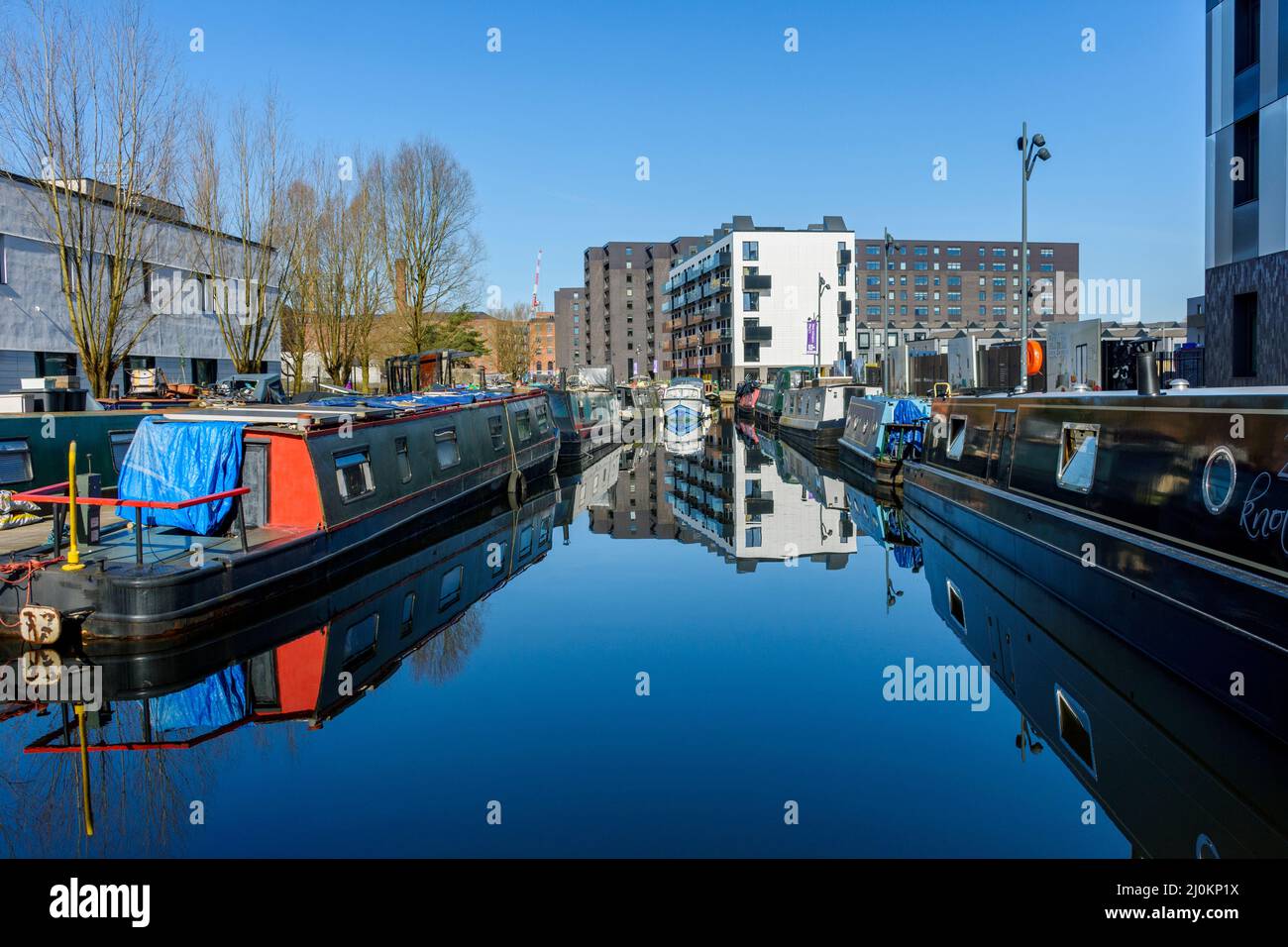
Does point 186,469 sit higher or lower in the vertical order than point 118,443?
lower

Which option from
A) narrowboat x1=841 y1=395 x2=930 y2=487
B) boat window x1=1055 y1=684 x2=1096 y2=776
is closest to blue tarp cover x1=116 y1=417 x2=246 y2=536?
boat window x1=1055 y1=684 x2=1096 y2=776

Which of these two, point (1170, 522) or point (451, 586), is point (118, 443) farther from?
point (1170, 522)

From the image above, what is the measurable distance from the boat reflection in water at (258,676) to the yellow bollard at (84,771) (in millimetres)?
33

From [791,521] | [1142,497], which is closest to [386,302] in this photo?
[791,521]

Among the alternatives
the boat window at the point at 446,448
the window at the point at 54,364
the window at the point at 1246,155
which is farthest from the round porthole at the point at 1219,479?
the window at the point at 54,364

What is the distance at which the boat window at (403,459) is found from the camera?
14695mm

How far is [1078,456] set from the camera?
10.5 m

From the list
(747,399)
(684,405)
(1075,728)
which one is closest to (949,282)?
(747,399)

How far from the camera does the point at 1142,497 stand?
8633 millimetres

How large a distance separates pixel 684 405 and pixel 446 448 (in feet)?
111

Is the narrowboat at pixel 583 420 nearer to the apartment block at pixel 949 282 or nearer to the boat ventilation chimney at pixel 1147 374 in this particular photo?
the boat ventilation chimney at pixel 1147 374

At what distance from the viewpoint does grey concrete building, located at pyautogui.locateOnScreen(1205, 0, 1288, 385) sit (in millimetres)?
19969

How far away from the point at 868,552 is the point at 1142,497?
6152 mm
